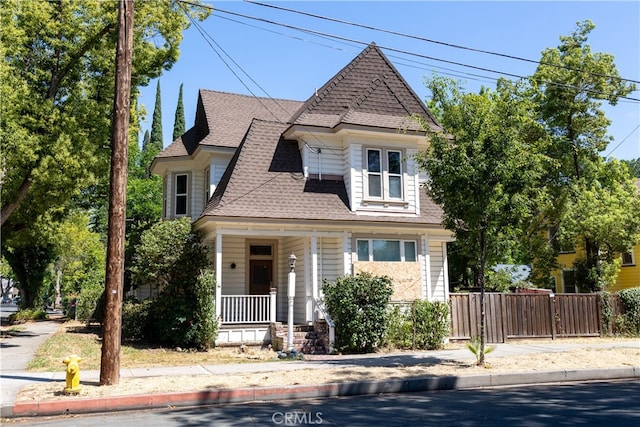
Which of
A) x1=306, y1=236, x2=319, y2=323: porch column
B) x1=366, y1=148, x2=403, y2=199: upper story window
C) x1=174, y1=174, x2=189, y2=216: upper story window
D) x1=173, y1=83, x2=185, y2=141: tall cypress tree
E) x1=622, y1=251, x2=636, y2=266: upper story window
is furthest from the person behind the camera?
x1=173, y1=83, x2=185, y2=141: tall cypress tree

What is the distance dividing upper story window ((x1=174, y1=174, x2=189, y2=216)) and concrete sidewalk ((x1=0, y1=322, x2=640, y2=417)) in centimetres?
786

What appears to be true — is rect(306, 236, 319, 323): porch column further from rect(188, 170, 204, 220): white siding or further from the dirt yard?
rect(188, 170, 204, 220): white siding

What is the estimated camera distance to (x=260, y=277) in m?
19.3

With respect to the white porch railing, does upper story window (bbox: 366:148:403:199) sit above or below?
above

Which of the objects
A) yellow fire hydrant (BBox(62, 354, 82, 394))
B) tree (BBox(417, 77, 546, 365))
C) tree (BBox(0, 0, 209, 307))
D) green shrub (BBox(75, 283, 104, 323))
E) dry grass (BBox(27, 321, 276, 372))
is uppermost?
tree (BBox(0, 0, 209, 307))

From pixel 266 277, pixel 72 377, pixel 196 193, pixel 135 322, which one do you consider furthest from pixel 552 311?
pixel 72 377

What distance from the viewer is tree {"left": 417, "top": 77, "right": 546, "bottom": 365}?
12008 mm

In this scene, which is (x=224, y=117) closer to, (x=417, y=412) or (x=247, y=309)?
(x=247, y=309)

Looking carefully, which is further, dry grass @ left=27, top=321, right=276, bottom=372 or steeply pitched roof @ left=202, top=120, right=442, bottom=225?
steeply pitched roof @ left=202, top=120, right=442, bottom=225

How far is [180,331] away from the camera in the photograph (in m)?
15.0

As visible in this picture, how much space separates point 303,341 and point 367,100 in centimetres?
889

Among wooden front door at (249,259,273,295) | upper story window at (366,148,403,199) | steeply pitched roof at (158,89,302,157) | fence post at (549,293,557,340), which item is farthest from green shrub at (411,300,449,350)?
steeply pitched roof at (158,89,302,157)

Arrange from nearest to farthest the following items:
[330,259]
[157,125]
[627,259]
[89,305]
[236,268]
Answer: [330,259] → [236,268] → [89,305] → [627,259] → [157,125]

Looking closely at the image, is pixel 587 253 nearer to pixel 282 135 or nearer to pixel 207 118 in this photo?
pixel 282 135
